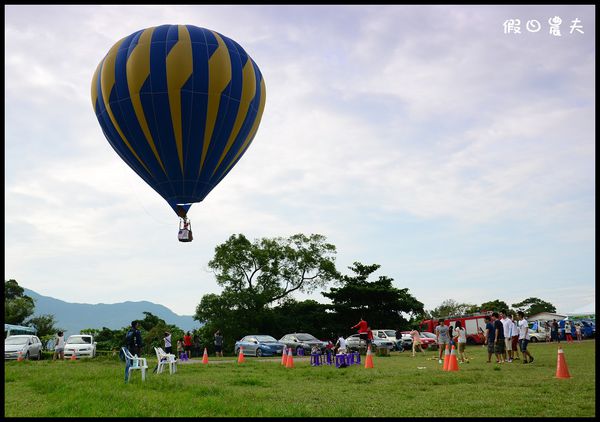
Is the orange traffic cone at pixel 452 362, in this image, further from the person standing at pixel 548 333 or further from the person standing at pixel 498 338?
the person standing at pixel 548 333

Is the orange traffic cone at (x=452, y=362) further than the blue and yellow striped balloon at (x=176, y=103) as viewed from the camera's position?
No

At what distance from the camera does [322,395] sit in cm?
1096

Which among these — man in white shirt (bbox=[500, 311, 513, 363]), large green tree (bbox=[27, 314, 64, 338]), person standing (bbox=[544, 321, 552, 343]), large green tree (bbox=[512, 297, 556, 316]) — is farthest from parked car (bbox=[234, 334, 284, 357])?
large green tree (bbox=[512, 297, 556, 316])

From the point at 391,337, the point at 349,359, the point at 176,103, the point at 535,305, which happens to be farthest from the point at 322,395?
the point at 535,305

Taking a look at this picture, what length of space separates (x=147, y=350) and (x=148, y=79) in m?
24.0

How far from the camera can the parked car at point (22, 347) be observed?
2777cm

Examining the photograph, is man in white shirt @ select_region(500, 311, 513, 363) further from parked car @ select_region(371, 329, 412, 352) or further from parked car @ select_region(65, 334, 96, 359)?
parked car @ select_region(65, 334, 96, 359)

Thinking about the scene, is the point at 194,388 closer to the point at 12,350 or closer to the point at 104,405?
the point at 104,405

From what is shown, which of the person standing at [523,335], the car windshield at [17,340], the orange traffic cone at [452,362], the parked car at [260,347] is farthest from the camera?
the parked car at [260,347]

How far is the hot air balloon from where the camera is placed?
19.0 meters

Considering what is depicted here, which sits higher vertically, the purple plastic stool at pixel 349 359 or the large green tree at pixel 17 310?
the purple plastic stool at pixel 349 359

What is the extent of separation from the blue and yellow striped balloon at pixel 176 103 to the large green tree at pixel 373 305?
27.1 m

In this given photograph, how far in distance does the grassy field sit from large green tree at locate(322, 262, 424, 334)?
30121 millimetres

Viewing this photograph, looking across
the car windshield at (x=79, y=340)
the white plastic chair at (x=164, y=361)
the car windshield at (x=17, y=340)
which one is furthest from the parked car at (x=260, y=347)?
the white plastic chair at (x=164, y=361)
